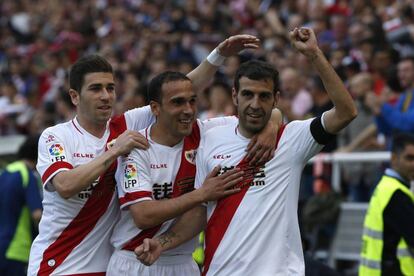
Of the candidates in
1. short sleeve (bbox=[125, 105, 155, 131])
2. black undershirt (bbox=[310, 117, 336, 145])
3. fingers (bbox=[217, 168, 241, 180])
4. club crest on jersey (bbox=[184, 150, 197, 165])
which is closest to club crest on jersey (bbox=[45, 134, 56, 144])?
short sleeve (bbox=[125, 105, 155, 131])

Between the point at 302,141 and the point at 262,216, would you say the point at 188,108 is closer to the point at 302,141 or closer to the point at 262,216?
the point at 302,141

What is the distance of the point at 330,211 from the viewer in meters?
11.5

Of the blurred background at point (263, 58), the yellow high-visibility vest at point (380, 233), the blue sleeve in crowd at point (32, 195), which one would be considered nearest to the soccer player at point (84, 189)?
the yellow high-visibility vest at point (380, 233)

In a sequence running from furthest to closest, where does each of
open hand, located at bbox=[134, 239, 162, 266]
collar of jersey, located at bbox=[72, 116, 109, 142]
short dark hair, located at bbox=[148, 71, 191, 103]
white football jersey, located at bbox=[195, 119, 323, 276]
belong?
1. collar of jersey, located at bbox=[72, 116, 109, 142]
2. short dark hair, located at bbox=[148, 71, 191, 103]
3. open hand, located at bbox=[134, 239, 162, 266]
4. white football jersey, located at bbox=[195, 119, 323, 276]

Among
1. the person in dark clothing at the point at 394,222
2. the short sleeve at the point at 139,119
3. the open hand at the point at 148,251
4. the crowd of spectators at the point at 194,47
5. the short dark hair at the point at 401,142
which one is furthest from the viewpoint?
the crowd of spectators at the point at 194,47

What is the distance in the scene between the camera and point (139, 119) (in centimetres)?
728

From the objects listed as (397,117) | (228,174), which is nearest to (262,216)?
(228,174)

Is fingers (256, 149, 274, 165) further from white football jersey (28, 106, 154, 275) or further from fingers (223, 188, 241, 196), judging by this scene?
white football jersey (28, 106, 154, 275)

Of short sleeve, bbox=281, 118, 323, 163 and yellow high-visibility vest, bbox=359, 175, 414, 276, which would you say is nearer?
short sleeve, bbox=281, 118, 323, 163

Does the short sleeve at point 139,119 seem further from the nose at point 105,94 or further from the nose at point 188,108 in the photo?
the nose at point 188,108

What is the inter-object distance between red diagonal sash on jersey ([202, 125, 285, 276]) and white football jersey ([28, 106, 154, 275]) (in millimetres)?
906

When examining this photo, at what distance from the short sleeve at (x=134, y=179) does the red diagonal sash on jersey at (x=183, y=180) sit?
9.1 inches

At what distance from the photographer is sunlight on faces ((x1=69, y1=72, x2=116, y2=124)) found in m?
6.96

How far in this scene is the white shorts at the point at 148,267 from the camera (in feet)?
22.7
